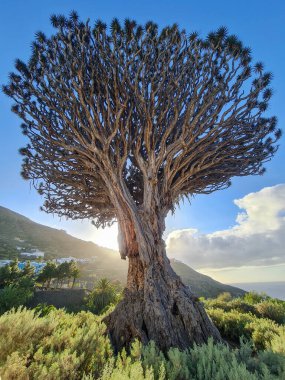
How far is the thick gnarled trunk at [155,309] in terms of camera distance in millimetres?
6066

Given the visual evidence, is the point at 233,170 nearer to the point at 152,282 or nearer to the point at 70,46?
the point at 152,282

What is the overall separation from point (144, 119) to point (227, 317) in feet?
26.1

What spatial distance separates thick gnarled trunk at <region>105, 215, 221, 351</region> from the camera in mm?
6066

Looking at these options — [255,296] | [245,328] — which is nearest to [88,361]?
[245,328]

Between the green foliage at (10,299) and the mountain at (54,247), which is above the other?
the mountain at (54,247)

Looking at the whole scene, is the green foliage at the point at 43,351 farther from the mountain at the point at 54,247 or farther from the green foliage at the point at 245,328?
the mountain at the point at 54,247

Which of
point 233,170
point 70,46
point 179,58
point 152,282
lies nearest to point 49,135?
point 70,46

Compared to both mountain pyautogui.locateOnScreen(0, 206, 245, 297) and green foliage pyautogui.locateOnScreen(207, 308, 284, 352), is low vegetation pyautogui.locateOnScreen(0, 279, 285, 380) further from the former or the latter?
mountain pyautogui.locateOnScreen(0, 206, 245, 297)

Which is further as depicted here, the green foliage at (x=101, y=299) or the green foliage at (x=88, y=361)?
the green foliage at (x=101, y=299)

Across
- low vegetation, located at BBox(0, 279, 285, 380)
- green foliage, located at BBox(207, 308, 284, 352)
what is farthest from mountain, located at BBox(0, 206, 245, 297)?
low vegetation, located at BBox(0, 279, 285, 380)

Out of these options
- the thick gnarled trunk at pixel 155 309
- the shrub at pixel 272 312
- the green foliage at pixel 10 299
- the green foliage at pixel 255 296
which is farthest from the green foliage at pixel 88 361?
the green foliage at pixel 255 296

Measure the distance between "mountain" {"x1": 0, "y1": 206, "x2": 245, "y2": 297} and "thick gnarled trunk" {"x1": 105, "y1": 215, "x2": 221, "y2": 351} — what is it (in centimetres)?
4799

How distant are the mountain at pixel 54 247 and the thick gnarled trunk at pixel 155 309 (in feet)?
157

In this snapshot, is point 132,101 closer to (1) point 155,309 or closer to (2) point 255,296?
(1) point 155,309
